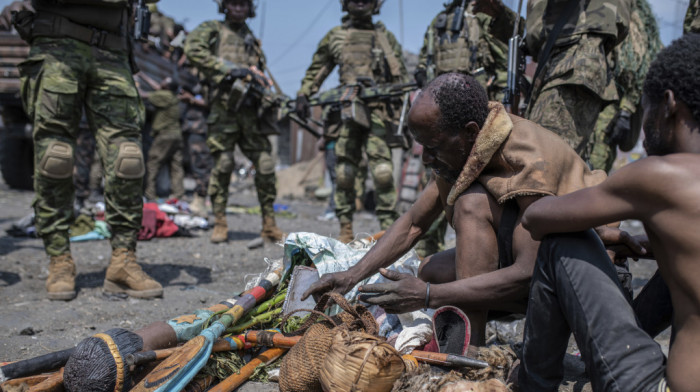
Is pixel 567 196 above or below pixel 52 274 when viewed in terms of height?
above

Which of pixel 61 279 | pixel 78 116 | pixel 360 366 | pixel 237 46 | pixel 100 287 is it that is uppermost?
pixel 237 46

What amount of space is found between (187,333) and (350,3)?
4.62 m

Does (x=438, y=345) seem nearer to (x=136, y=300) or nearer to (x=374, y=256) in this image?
(x=374, y=256)

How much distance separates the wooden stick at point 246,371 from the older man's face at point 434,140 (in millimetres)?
1061

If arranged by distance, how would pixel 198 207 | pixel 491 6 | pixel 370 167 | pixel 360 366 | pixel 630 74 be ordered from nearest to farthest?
pixel 360 366
pixel 491 6
pixel 630 74
pixel 370 167
pixel 198 207

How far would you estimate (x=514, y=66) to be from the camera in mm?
3553

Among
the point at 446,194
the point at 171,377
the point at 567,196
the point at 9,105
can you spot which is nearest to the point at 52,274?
the point at 171,377

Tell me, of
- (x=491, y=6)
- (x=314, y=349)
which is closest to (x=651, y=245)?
(x=314, y=349)

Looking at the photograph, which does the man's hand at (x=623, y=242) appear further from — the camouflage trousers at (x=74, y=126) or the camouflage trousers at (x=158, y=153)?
the camouflage trousers at (x=158, y=153)

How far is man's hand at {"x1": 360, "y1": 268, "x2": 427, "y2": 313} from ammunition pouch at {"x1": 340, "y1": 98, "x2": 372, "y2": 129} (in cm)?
356

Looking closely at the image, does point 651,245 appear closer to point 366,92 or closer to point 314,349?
point 314,349

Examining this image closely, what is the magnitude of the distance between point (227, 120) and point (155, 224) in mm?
1540

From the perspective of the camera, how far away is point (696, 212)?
130cm

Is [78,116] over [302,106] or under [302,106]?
under
